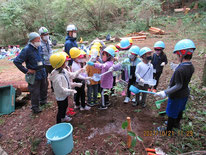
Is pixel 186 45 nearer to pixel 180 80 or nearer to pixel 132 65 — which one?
pixel 180 80

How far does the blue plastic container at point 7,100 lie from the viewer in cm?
400

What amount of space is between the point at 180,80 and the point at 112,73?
1788 millimetres

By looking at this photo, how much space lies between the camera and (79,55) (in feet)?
11.2

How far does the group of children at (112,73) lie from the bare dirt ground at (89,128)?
30 cm

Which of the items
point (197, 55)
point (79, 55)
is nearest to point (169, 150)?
point (79, 55)

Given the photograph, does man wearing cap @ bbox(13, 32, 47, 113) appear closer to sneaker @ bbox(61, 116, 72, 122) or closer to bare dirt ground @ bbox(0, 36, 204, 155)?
bare dirt ground @ bbox(0, 36, 204, 155)

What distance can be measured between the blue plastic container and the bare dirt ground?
7.2 inches

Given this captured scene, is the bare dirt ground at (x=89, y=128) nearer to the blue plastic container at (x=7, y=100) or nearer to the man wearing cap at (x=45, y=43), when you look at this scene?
the blue plastic container at (x=7, y=100)

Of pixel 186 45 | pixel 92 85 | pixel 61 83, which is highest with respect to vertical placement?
pixel 186 45

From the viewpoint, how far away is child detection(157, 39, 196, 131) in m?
2.29

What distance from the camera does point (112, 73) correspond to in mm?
3709

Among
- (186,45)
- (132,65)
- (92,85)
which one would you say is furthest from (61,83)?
(186,45)

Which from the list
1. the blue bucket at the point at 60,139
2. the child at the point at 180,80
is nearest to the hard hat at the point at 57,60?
the blue bucket at the point at 60,139

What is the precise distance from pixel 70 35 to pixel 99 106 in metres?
2.46
